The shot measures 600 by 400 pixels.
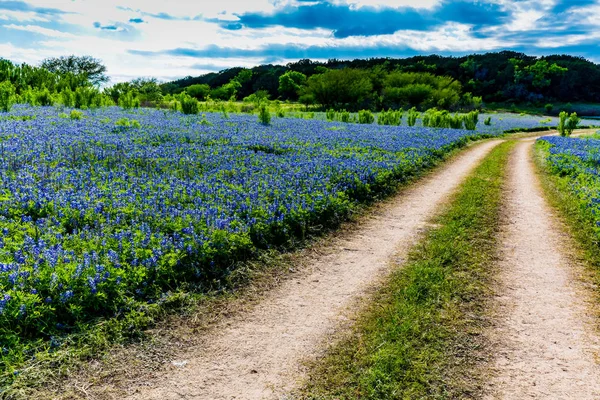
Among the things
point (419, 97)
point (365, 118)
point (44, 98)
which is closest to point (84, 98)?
point (44, 98)

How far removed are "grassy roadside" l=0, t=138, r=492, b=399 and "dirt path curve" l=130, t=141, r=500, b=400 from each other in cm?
27

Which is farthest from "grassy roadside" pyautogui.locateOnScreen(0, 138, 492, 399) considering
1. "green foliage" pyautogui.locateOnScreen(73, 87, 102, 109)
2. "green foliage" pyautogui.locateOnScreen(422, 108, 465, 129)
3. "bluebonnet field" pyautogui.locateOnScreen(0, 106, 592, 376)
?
"green foliage" pyautogui.locateOnScreen(422, 108, 465, 129)

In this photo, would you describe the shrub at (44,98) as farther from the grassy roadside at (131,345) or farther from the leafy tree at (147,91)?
the grassy roadside at (131,345)

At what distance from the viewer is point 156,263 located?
22.1 feet

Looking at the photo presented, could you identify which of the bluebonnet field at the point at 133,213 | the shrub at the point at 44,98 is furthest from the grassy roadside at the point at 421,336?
the shrub at the point at 44,98

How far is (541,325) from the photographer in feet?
21.2

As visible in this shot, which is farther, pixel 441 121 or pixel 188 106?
pixel 441 121

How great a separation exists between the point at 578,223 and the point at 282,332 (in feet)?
31.5

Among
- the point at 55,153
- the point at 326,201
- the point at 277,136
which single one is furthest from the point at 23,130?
the point at 326,201

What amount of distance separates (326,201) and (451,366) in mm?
6246

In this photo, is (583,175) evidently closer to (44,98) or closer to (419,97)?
(44,98)

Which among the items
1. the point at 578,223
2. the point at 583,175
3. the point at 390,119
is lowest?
the point at 578,223

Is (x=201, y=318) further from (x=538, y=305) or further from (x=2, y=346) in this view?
(x=538, y=305)

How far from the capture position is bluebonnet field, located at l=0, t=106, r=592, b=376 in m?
5.70
